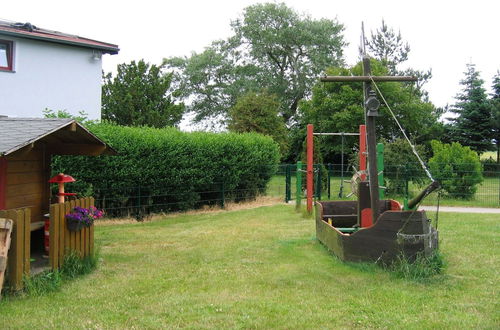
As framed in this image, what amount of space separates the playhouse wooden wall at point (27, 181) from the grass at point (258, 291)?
4.42ft

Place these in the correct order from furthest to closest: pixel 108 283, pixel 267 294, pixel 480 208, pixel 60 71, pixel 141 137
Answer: pixel 60 71, pixel 480 208, pixel 141 137, pixel 108 283, pixel 267 294

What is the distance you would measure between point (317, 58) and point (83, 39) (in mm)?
24991

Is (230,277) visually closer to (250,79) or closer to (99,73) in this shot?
(99,73)

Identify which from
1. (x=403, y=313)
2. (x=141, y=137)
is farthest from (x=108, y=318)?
(x=141, y=137)

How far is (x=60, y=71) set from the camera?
62.6 feet

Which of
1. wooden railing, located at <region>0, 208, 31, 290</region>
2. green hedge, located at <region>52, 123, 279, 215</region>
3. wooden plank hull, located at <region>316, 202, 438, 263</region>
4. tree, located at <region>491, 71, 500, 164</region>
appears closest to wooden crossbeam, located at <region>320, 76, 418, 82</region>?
wooden plank hull, located at <region>316, 202, 438, 263</region>

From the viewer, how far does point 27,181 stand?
755 cm

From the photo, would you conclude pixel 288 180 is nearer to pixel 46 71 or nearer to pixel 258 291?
pixel 46 71

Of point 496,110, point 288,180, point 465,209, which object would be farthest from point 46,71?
point 496,110

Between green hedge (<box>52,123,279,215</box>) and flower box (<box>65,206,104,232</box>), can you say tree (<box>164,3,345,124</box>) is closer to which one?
green hedge (<box>52,123,279,215</box>)

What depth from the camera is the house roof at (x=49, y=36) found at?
17339 mm

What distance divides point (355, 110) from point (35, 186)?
2505 cm

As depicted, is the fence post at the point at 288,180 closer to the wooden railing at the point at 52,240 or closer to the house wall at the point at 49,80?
the house wall at the point at 49,80

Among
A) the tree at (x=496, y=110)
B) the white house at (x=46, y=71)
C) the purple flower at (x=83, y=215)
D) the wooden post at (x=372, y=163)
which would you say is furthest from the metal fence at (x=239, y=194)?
the tree at (x=496, y=110)
